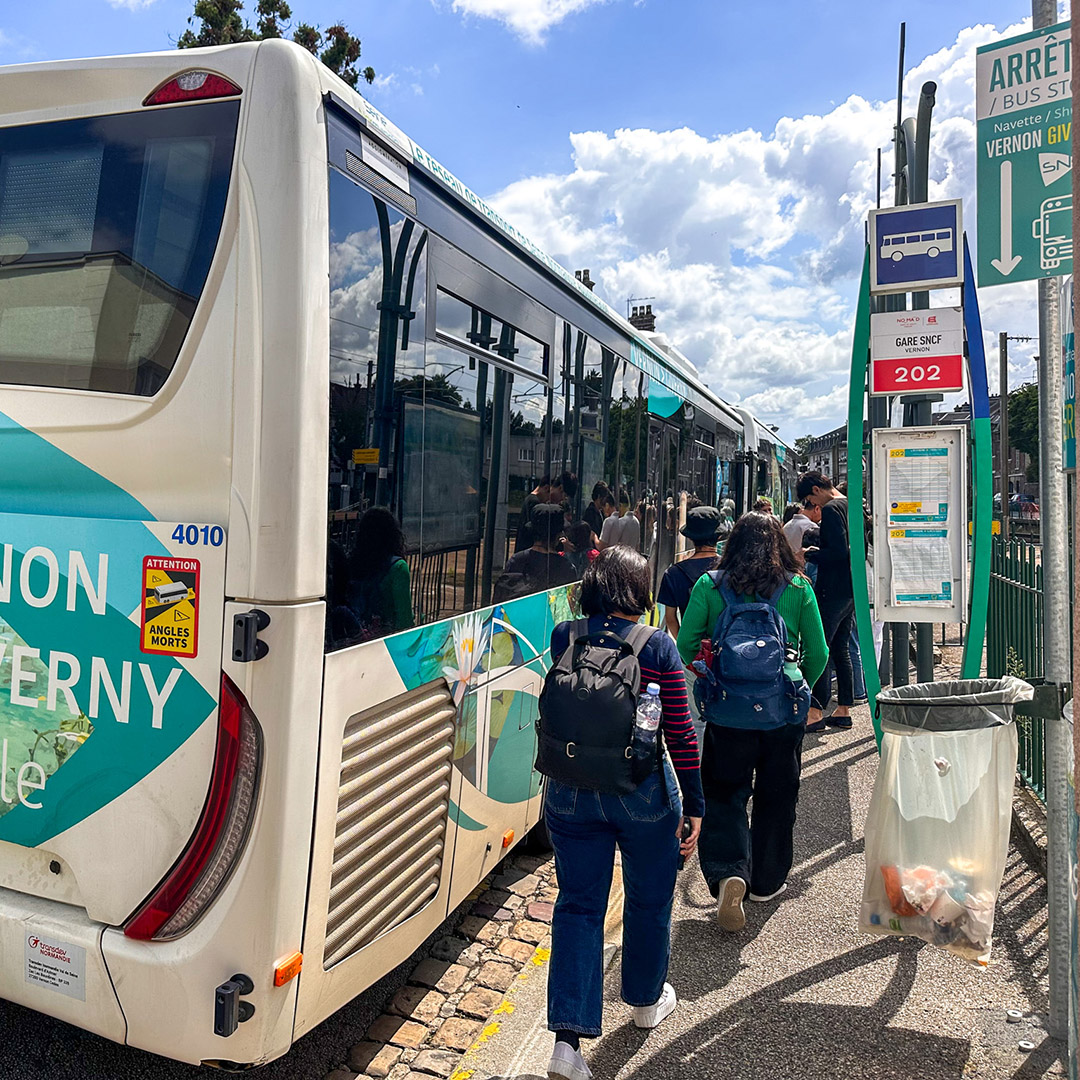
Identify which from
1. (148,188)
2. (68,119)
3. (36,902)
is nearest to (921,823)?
(36,902)

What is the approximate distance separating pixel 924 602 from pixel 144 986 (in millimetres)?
3410

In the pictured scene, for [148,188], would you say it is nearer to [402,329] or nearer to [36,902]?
[402,329]

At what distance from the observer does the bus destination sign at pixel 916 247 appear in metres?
4.25

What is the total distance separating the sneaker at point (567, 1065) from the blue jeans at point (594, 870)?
7cm

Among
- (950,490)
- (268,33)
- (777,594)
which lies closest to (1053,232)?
(950,490)

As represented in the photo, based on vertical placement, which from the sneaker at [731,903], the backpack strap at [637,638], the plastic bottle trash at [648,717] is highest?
the backpack strap at [637,638]

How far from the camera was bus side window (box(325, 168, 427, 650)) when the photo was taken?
2746 mm

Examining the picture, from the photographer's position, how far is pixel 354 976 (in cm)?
296

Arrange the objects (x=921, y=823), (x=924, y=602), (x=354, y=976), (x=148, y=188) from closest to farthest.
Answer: (x=148, y=188) < (x=354, y=976) < (x=921, y=823) < (x=924, y=602)

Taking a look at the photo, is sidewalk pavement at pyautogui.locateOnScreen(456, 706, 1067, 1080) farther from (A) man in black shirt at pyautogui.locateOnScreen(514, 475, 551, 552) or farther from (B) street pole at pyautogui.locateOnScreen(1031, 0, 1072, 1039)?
(A) man in black shirt at pyautogui.locateOnScreen(514, 475, 551, 552)

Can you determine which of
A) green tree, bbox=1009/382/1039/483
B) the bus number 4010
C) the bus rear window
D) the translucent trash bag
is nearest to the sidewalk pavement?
the translucent trash bag

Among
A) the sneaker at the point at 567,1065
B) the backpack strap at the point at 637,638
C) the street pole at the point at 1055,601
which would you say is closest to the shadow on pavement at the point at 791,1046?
the sneaker at the point at 567,1065

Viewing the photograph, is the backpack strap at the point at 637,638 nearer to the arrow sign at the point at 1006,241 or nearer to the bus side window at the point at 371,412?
the bus side window at the point at 371,412

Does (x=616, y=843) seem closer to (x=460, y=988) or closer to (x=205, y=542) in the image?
(x=460, y=988)
